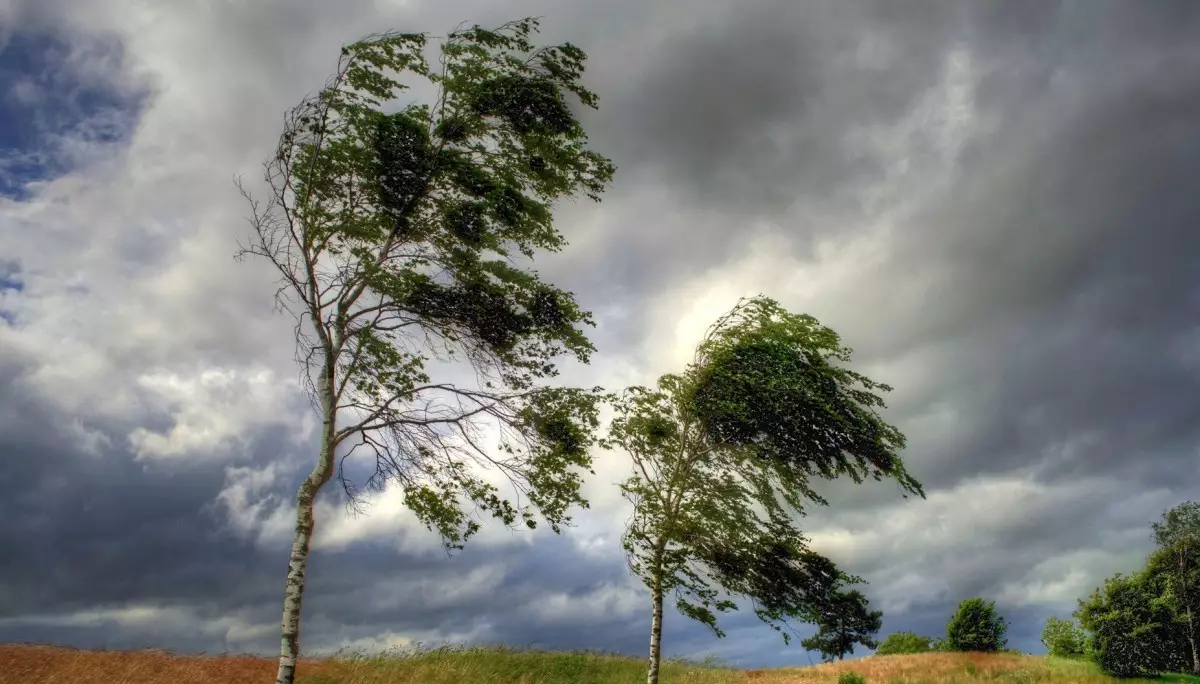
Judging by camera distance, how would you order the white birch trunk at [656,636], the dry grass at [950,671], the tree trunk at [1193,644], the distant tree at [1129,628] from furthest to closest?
the tree trunk at [1193,644] → the distant tree at [1129,628] → the dry grass at [950,671] → the white birch trunk at [656,636]

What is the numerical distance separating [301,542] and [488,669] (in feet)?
31.2

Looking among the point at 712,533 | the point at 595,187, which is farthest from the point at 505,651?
the point at 595,187

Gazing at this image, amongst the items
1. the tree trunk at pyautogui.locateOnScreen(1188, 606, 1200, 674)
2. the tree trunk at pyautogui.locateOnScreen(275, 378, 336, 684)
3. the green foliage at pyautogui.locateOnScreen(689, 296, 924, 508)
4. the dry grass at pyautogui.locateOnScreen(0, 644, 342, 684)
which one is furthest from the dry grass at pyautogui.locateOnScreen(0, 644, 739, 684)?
the tree trunk at pyautogui.locateOnScreen(1188, 606, 1200, 674)

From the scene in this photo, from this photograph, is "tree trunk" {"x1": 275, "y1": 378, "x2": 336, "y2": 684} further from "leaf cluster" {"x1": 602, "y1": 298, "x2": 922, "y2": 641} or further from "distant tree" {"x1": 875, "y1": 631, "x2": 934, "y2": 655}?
"distant tree" {"x1": 875, "y1": 631, "x2": 934, "y2": 655}

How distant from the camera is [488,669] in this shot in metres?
20.8

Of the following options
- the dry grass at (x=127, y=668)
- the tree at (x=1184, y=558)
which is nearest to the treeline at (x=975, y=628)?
the tree at (x=1184, y=558)

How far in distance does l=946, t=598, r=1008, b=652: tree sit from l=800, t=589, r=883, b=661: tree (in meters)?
22.6

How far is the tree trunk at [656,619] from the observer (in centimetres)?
2002

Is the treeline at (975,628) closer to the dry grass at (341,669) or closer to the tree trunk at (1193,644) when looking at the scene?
the tree trunk at (1193,644)

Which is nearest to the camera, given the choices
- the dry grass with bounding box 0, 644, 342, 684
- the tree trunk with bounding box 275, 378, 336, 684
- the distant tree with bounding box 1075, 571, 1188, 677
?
the tree trunk with bounding box 275, 378, 336, 684

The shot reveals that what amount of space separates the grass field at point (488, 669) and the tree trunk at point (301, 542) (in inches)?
131

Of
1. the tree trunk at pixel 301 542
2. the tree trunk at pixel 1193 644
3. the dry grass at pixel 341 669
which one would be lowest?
the tree trunk at pixel 1193 644

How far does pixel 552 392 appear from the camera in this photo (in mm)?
15586

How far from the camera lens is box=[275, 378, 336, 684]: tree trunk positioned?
42.6ft
